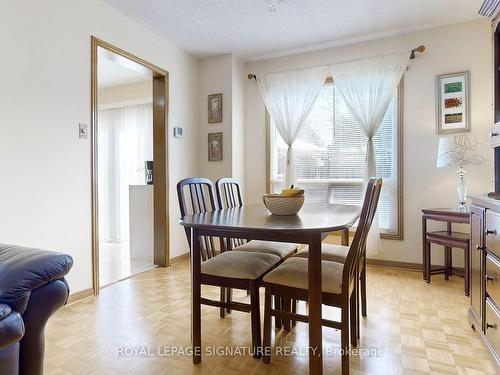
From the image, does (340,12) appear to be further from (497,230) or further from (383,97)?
(497,230)

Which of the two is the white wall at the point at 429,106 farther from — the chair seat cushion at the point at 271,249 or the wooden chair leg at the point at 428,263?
the chair seat cushion at the point at 271,249

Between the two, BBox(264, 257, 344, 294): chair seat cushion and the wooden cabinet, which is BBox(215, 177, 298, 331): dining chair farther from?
the wooden cabinet

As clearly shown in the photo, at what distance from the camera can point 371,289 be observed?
8.85ft

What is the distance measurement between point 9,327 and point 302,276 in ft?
3.77

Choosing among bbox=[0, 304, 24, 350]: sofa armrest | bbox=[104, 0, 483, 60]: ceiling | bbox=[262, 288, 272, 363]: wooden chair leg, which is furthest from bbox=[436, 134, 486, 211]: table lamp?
bbox=[0, 304, 24, 350]: sofa armrest

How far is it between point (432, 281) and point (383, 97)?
1.89m

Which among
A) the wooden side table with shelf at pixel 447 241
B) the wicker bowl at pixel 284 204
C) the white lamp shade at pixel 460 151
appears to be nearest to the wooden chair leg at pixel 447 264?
the wooden side table with shelf at pixel 447 241

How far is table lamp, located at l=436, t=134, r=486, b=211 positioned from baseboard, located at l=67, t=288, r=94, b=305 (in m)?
3.23

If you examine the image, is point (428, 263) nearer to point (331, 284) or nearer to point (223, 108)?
point (331, 284)

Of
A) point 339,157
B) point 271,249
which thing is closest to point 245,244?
point 271,249

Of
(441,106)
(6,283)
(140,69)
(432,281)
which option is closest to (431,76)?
(441,106)

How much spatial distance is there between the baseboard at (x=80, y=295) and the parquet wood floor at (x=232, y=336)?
2.1 inches

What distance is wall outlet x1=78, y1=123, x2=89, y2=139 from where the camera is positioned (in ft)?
8.24

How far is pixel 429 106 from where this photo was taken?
3174 millimetres
